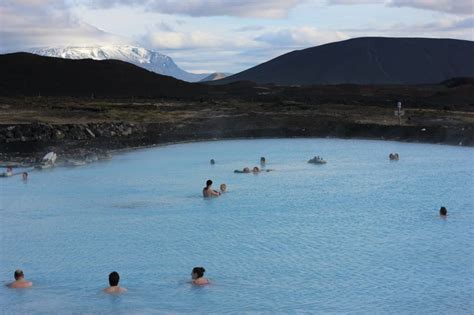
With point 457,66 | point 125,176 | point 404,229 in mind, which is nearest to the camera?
point 404,229

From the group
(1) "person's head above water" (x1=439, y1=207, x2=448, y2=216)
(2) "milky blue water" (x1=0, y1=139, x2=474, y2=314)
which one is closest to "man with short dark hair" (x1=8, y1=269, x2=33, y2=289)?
(2) "milky blue water" (x1=0, y1=139, x2=474, y2=314)

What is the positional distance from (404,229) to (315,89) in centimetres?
6823

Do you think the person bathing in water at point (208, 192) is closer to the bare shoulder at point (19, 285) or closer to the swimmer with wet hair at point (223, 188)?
the swimmer with wet hair at point (223, 188)

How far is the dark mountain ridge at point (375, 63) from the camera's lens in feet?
426

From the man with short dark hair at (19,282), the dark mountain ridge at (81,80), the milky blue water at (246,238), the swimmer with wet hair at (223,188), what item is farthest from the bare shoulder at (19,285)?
the dark mountain ridge at (81,80)

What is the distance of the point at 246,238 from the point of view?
18562mm

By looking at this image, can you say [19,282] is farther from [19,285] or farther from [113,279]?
[113,279]

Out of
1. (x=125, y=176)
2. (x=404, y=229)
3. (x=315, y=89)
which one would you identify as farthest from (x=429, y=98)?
(x=404, y=229)

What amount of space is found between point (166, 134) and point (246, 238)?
2496 cm

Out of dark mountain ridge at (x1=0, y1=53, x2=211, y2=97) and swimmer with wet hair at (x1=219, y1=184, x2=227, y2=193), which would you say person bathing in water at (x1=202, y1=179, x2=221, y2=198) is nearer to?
swimmer with wet hair at (x1=219, y1=184, x2=227, y2=193)

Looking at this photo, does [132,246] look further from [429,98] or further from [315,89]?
[315,89]

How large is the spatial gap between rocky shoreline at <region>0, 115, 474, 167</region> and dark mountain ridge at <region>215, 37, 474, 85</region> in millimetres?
84021

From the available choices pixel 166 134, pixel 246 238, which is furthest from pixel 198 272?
pixel 166 134

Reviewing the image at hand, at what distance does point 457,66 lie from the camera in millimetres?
131125
